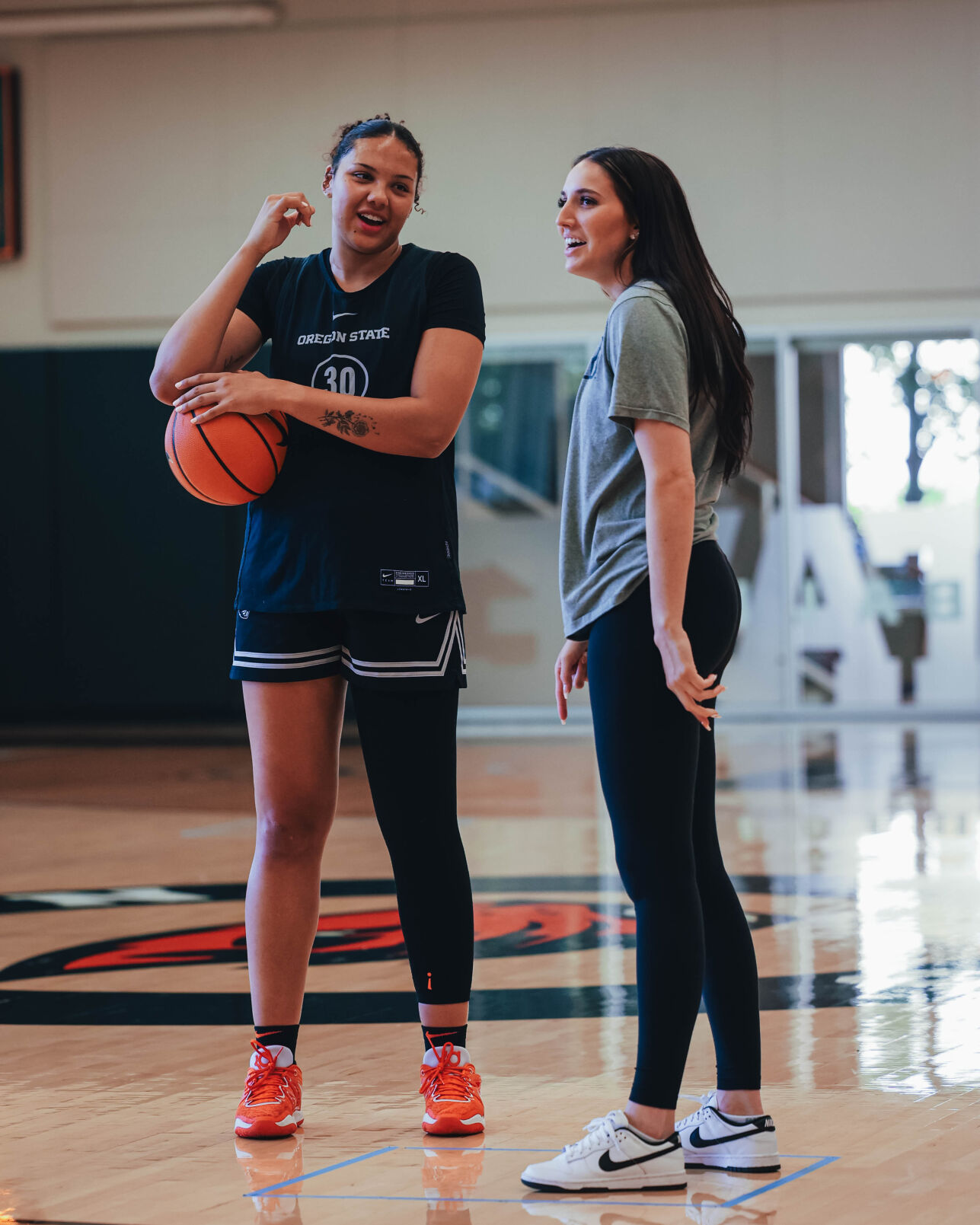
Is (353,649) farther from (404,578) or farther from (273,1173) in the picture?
(273,1173)

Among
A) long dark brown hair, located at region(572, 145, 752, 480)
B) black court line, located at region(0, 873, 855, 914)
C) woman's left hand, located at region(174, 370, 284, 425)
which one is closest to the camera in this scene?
long dark brown hair, located at region(572, 145, 752, 480)

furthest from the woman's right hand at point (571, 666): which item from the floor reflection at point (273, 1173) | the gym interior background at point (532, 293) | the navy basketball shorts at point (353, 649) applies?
the gym interior background at point (532, 293)

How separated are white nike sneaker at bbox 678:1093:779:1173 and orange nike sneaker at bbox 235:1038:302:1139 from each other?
580 mm

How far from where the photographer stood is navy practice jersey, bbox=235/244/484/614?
2.28 m

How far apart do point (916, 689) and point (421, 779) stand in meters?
9.85

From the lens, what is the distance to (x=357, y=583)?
2.26 meters

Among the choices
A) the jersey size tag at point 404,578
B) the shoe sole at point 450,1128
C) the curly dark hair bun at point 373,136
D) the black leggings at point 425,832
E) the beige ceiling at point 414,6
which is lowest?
the shoe sole at point 450,1128

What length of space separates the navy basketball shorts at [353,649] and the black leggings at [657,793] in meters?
0.32

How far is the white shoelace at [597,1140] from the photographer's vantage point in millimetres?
1985

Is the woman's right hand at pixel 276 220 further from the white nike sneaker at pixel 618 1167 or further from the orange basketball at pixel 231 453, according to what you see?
the white nike sneaker at pixel 618 1167

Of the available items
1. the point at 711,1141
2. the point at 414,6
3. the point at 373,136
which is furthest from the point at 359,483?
the point at 414,6

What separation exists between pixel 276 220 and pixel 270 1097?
4.27 feet

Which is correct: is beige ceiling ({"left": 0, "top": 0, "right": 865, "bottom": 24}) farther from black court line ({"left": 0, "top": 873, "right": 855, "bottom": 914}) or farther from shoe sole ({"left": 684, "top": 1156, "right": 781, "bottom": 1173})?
shoe sole ({"left": 684, "top": 1156, "right": 781, "bottom": 1173})

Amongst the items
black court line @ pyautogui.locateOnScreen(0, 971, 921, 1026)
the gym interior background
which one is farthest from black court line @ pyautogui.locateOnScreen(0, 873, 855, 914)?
the gym interior background
